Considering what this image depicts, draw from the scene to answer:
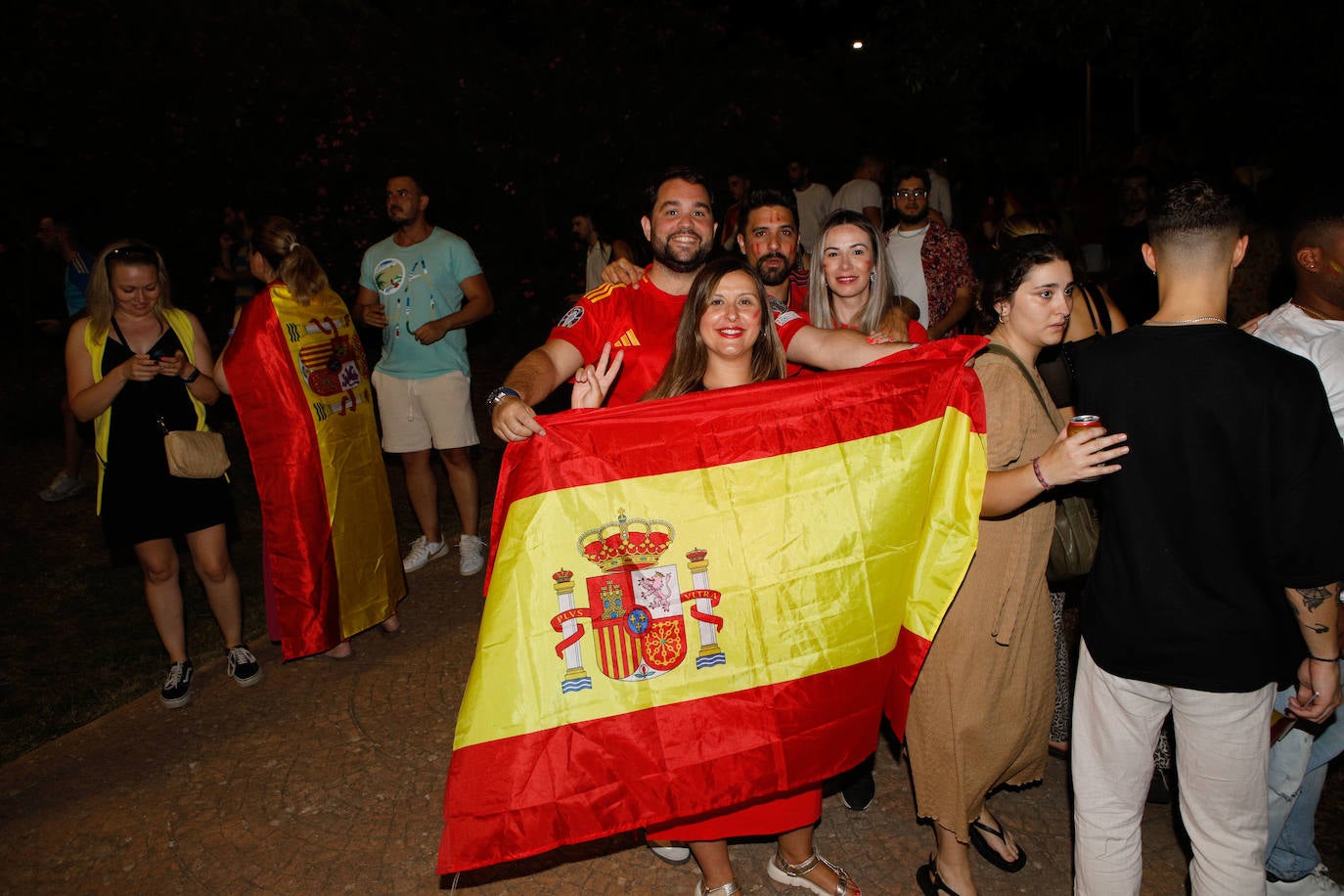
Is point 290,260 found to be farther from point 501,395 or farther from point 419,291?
point 501,395

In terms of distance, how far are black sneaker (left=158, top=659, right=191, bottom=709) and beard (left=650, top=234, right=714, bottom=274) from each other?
315 centimetres

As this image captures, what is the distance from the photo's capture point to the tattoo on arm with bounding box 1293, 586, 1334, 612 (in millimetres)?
2258

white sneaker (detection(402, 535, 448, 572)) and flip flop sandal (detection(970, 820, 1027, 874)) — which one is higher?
white sneaker (detection(402, 535, 448, 572))

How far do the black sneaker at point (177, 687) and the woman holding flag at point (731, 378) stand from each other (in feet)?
9.24

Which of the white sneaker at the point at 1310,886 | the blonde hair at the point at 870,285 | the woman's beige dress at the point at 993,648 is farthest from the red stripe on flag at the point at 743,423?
the white sneaker at the point at 1310,886

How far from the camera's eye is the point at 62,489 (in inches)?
307

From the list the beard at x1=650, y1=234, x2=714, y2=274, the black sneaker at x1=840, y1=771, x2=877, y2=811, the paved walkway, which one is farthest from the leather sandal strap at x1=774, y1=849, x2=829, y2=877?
the beard at x1=650, y1=234, x2=714, y2=274

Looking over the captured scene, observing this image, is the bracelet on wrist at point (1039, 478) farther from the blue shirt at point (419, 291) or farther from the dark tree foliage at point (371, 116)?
the dark tree foliage at point (371, 116)

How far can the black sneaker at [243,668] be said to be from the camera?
4688 millimetres

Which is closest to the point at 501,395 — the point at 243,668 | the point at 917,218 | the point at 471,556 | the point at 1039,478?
the point at 1039,478

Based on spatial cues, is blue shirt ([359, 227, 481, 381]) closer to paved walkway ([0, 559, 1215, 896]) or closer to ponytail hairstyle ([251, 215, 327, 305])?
ponytail hairstyle ([251, 215, 327, 305])

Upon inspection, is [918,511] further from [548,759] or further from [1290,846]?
[1290,846]

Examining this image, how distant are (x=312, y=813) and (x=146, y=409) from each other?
2058 millimetres

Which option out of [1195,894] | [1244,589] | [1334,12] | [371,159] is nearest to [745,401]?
[1244,589]
